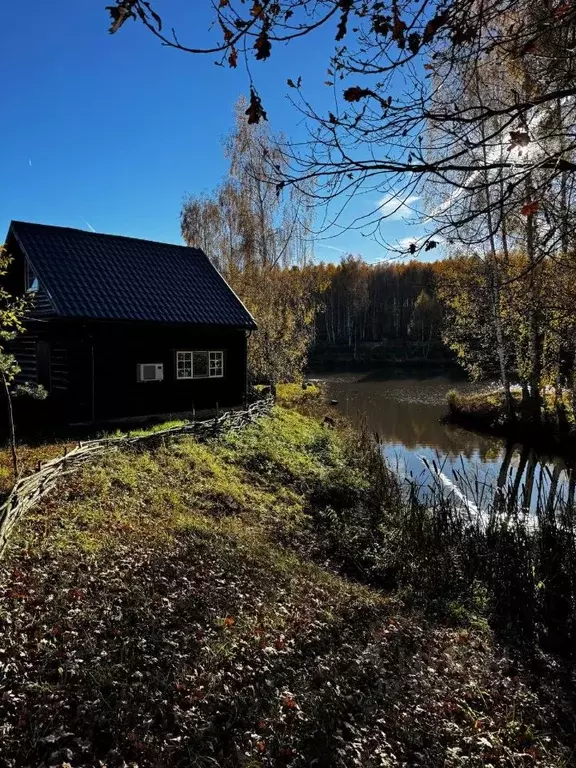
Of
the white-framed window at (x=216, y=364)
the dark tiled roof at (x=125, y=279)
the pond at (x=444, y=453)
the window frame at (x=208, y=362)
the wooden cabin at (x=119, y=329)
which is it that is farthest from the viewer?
the white-framed window at (x=216, y=364)

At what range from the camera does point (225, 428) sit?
12.8 meters

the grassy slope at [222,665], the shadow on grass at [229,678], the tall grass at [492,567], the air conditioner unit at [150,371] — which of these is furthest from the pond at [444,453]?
the air conditioner unit at [150,371]

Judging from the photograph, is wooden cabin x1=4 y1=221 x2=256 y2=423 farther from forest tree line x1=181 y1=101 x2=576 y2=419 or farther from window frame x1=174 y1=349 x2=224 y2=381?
forest tree line x1=181 y1=101 x2=576 y2=419

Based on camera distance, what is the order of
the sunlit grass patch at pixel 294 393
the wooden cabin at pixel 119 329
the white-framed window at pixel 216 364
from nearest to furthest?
the wooden cabin at pixel 119 329, the white-framed window at pixel 216 364, the sunlit grass patch at pixel 294 393

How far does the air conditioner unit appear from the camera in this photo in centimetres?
1367

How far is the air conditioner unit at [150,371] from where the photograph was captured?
44.9 ft

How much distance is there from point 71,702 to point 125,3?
3.84 meters

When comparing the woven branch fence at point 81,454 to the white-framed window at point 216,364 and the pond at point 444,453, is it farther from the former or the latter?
the pond at point 444,453

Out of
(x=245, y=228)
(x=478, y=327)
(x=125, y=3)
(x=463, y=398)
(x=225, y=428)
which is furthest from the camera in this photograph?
(x=245, y=228)

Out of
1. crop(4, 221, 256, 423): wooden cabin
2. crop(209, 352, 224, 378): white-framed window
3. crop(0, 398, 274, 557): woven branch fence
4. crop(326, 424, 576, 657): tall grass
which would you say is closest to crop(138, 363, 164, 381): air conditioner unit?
A: crop(4, 221, 256, 423): wooden cabin

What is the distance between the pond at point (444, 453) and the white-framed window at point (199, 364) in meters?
5.40

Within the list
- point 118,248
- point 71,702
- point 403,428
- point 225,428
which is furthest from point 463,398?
point 71,702

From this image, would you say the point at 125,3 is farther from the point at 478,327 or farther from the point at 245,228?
the point at 245,228

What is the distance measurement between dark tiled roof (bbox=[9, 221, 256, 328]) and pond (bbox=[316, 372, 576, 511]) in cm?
660
